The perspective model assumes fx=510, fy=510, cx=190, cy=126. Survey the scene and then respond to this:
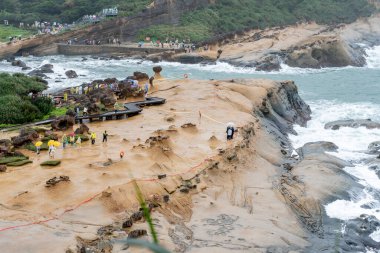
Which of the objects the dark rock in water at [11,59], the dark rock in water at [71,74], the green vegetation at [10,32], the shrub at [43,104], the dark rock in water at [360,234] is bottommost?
the dark rock in water at [360,234]

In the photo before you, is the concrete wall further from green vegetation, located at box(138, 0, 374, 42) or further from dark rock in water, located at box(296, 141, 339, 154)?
dark rock in water, located at box(296, 141, 339, 154)

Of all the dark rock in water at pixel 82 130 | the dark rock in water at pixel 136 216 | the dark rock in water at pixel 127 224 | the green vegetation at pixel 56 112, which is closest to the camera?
the dark rock in water at pixel 127 224

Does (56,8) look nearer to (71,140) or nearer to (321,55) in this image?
(321,55)

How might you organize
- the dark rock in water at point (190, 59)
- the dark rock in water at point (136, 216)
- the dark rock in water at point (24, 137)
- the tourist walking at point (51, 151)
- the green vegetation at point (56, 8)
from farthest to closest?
the green vegetation at point (56, 8) → the dark rock in water at point (190, 59) → the dark rock in water at point (24, 137) → the tourist walking at point (51, 151) → the dark rock in water at point (136, 216)

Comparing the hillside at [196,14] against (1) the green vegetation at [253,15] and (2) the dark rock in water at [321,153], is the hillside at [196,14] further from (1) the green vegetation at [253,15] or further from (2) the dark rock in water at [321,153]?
(2) the dark rock in water at [321,153]

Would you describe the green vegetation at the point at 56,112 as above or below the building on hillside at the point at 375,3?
below

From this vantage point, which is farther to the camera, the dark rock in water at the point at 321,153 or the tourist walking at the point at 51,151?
the dark rock in water at the point at 321,153

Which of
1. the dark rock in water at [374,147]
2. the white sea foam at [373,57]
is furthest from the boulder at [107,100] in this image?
the white sea foam at [373,57]
